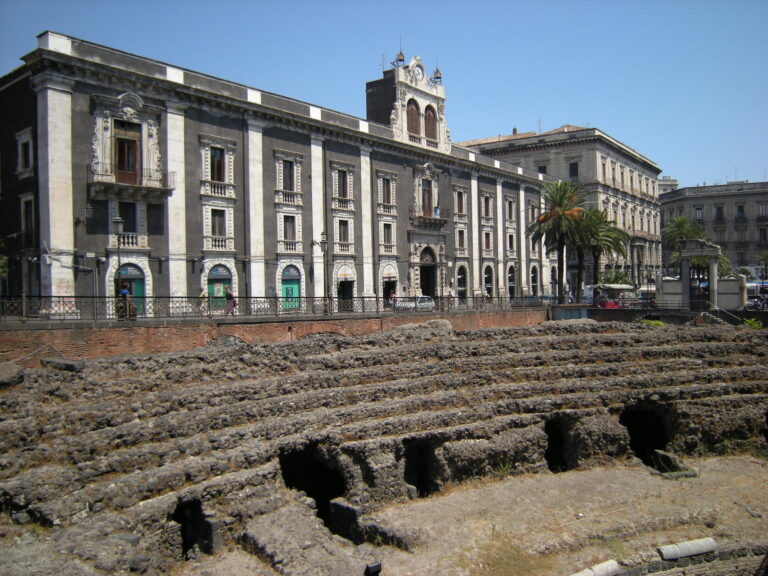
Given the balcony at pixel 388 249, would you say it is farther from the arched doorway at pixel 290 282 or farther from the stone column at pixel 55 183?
the stone column at pixel 55 183

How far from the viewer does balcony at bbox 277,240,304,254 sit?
33.7 meters

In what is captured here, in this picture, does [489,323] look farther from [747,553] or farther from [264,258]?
[747,553]

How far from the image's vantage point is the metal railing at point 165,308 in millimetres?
20141

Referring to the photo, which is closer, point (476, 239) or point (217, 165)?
point (217, 165)

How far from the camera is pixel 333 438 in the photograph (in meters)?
13.2

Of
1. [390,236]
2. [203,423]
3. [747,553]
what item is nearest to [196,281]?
[390,236]

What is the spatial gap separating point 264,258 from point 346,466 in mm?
21104

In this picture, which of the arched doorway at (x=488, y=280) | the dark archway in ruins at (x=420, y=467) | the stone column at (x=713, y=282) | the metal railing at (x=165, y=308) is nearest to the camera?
the dark archway in ruins at (x=420, y=467)

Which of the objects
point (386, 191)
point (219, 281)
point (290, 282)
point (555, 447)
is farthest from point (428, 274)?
point (555, 447)

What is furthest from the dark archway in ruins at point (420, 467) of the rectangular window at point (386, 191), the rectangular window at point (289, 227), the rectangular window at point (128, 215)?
the rectangular window at point (386, 191)

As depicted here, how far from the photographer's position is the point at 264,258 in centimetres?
3288

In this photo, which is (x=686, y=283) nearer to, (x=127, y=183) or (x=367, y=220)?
(x=367, y=220)

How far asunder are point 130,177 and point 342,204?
13.2m

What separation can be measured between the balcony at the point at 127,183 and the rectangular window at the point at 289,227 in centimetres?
706
